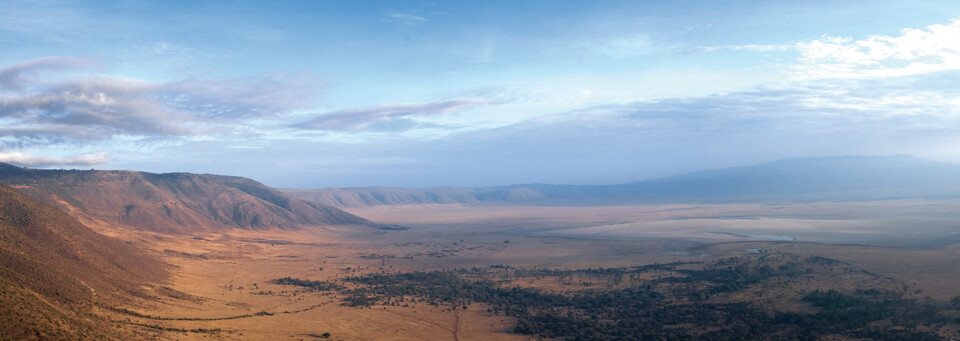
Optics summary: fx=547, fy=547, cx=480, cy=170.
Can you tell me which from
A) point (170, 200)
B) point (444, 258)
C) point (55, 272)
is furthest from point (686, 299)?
point (170, 200)

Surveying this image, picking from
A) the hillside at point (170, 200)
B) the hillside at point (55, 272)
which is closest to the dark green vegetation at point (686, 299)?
the hillside at point (55, 272)

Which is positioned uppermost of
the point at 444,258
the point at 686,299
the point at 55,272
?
the point at 55,272

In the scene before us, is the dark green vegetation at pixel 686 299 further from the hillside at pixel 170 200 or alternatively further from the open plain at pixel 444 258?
the hillside at pixel 170 200

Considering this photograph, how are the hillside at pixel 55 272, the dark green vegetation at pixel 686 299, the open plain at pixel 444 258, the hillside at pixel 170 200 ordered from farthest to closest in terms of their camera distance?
1. the hillside at pixel 170 200
2. the open plain at pixel 444 258
3. the dark green vegetation at pixel 686 299
4. the hillside at pixel 55 272

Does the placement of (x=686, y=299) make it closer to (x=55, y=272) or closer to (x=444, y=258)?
(x=444, y=258)

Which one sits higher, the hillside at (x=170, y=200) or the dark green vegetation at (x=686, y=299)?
the hillside at (x=170, y=200)
